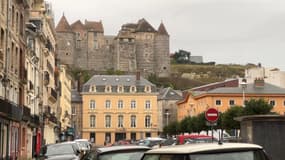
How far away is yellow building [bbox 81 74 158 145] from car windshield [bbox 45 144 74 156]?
99.5m

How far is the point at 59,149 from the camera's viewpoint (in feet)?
85.5

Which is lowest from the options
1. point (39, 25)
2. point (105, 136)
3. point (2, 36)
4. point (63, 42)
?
point (105, 136)

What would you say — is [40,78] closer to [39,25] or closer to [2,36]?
[39,25]

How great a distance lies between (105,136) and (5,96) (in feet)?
296

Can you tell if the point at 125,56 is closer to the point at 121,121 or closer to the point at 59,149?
the point at 121,121

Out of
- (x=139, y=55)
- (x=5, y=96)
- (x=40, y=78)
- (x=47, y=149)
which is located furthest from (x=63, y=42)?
(x=47, y=149)

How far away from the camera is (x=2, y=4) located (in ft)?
125

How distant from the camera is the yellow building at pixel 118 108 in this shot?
126m

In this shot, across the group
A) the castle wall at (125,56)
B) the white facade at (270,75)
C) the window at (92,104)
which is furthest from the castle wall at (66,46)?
the white facade at (270,75)

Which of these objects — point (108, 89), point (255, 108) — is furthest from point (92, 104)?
point (255, 108)

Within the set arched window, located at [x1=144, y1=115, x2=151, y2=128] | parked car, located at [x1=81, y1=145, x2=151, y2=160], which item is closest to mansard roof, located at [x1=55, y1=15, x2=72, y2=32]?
arched window, located at [x1=144, y1=115, x2=151, y2=128]

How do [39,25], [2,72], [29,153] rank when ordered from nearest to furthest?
[2,72] < [29,153] < [39,25]

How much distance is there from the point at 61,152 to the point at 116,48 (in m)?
167

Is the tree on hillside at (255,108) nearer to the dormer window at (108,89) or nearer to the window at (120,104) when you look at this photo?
the dormer window at (108,89)
